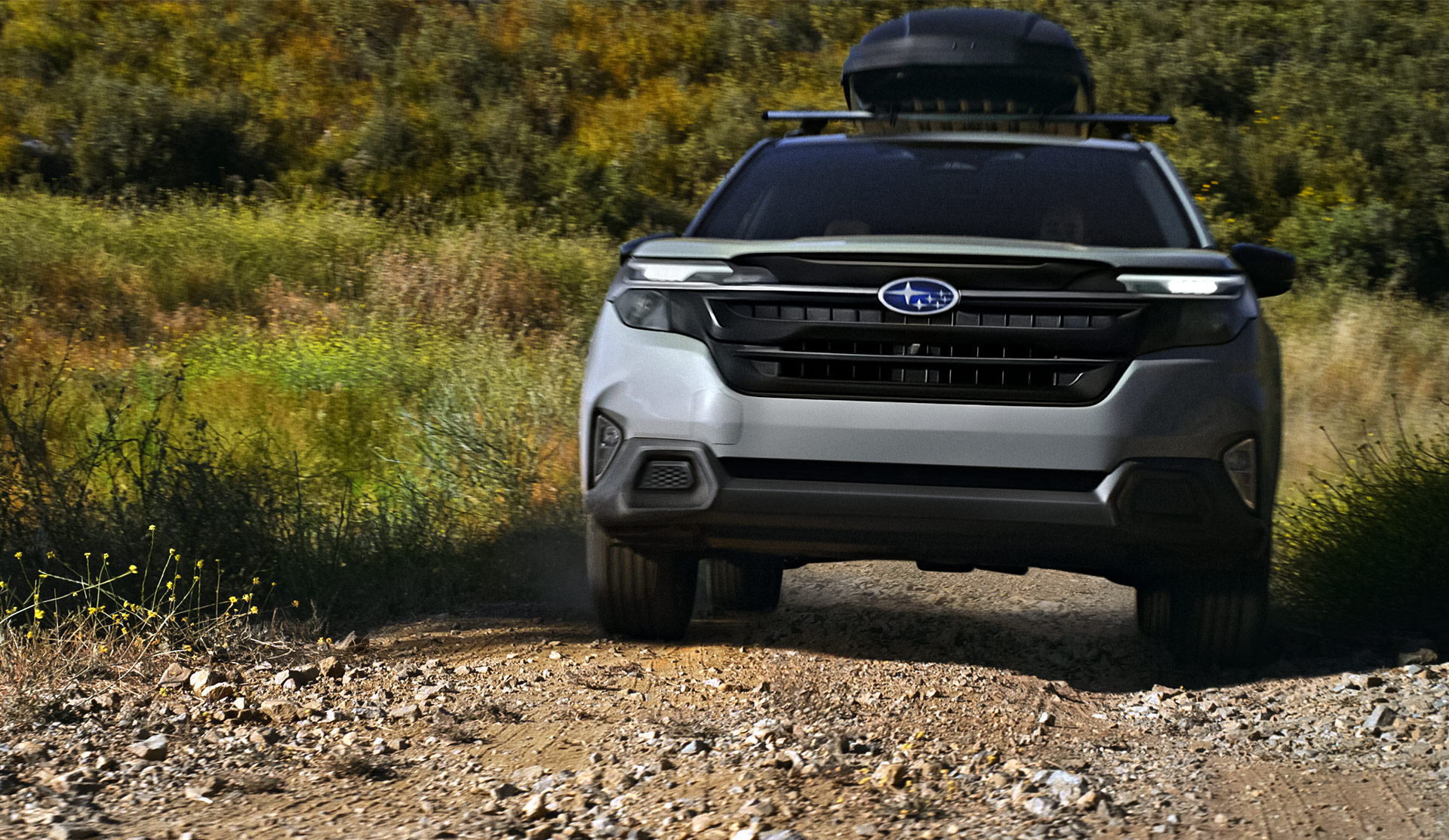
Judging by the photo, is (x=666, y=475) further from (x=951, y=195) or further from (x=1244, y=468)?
(x=951, y=195)

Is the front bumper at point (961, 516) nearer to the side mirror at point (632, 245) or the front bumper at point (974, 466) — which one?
the front bumper at point (974, 466)

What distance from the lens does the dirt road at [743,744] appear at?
9.62 feet

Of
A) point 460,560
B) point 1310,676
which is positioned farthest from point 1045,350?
point 460,560

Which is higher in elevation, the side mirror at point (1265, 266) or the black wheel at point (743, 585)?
the side mirror at point (1265, 266)

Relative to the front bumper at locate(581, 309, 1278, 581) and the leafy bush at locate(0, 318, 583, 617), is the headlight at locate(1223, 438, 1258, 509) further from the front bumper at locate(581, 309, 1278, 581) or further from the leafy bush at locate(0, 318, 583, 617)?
the leafy bush at locate(0, 318, 583, 617)

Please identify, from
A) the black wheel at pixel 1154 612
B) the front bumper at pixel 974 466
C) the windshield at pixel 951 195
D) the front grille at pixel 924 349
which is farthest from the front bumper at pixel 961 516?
the windshield at pixel 951 195

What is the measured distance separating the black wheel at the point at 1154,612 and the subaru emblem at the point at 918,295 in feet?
4.46

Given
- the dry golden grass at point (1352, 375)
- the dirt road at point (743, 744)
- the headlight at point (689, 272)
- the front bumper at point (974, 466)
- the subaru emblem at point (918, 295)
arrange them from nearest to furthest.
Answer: the dirt road at point (743, 744)
the front bumper at point (974, 466)
the subaru emblem at point (918, 295)
the headlight at point (689, 272)
the dry golden grass at point (1352, 375)

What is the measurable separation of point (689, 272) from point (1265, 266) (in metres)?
1.80

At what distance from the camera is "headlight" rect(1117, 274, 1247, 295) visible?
145 inches

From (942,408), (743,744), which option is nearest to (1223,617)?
(942,408)

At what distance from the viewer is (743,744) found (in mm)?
3475

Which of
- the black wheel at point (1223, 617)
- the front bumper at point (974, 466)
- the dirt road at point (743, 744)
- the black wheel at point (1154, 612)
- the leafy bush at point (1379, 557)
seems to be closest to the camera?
the dirt road at point (743, 744)

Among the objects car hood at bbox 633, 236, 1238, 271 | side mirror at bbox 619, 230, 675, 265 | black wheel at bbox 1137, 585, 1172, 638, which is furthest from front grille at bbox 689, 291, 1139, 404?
black wheel at bbox 1137, 585, 1172, 638
